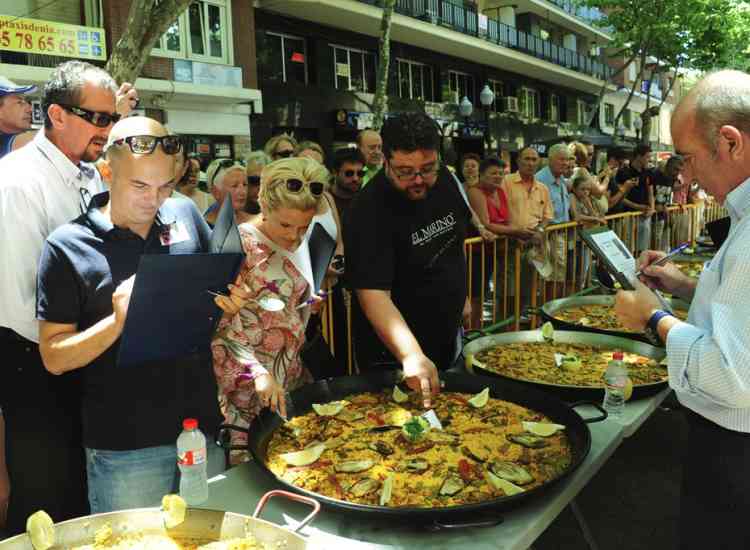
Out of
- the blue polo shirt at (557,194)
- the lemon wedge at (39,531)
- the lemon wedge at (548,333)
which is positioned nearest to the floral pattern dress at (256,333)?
the lemon wedge at (39,531)

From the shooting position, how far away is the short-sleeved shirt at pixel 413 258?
271 centimetres

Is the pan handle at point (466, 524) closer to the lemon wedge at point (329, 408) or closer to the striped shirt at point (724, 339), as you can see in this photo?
the striped shirt at point (724, 339)

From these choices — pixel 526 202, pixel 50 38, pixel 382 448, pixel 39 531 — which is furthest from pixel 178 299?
pixel 50 38

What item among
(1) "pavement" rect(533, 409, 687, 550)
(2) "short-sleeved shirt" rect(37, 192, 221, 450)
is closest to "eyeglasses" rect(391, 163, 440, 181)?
(2) "short-sleeved shirt" rect(37, 192, 221, 450)

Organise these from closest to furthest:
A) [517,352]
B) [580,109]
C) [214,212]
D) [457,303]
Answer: [457,303] → [517,352] → [214,212] → [580,109]

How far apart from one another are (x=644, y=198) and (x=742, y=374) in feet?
25.6

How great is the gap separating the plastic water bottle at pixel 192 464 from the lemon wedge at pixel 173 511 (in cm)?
20

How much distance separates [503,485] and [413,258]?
1246 mm

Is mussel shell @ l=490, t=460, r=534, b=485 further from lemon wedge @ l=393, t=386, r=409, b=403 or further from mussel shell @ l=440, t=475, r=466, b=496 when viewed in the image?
lemon wedge @ l=393, t=386, r=409, b=403

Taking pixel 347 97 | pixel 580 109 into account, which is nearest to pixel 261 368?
pixel 347 97

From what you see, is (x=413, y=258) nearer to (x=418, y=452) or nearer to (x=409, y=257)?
(x=409, y=257)

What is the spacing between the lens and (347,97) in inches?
669

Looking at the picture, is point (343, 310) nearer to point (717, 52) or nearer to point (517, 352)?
point (517, 352)

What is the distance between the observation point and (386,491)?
1.83 meters
